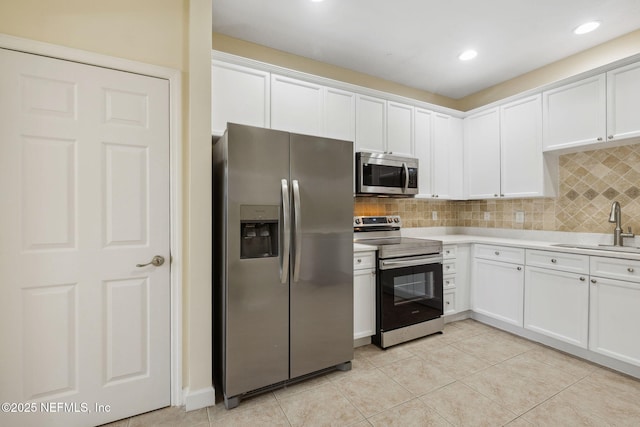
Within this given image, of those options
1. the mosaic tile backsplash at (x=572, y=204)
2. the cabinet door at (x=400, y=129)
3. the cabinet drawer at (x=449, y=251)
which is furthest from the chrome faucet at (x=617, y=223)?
the cabinet door at (x=400, y=129)

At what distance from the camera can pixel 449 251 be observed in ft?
10.3

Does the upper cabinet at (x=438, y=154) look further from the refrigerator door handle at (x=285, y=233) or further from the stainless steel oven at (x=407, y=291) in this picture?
the refrigerator door handle at (x=285, y=233)

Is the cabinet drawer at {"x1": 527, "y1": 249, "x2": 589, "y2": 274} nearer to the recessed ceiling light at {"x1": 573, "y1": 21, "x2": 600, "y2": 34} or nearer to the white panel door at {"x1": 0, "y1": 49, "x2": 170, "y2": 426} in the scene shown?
the recessed ceiling light at {"x1": 573, "y1": 21, "x2": 600, "y2": 34}

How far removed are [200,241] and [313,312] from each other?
92cm

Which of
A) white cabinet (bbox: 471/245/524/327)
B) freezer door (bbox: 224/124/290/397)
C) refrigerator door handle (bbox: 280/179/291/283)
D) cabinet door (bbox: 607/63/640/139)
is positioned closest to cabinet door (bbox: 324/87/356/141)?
freezer door (bbox: 224/124/290/397)

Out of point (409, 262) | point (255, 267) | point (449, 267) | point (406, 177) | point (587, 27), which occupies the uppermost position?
point (587, 27)

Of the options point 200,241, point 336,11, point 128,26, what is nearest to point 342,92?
point 336,11

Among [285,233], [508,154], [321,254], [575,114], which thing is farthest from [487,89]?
[285,233]

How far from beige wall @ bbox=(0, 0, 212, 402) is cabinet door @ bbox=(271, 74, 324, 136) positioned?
0.73m

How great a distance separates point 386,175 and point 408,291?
3.83ft

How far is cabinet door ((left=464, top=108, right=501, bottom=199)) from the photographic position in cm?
336

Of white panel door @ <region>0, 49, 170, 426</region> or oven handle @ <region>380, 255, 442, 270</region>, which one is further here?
oven handle @ <region>380, 255, 442, 270</region>

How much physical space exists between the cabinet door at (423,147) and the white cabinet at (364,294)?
1.26 m

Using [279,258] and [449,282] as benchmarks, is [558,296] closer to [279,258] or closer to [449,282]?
[449,282]
